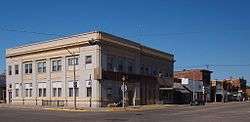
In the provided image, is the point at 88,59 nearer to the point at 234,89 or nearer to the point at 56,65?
the point at 56,65


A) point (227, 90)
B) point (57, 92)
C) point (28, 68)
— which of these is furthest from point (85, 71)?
point (227, 90)

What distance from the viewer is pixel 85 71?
191ft

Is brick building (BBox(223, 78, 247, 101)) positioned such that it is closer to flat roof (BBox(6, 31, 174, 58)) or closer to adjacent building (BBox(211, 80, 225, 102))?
adjacent building (BBox(211, 80, 225, 102))

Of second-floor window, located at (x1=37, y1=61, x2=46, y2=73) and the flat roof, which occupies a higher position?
the flat roof

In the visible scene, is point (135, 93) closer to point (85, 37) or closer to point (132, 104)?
point (132, 104)

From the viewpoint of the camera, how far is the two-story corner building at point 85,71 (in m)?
57.2

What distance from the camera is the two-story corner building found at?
5719 centimetres

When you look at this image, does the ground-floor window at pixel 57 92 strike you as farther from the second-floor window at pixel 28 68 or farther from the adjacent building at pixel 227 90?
the adjacent building at pixel 227 90

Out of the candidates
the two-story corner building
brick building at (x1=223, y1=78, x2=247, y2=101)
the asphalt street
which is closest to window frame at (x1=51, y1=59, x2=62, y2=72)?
the two-story corner building

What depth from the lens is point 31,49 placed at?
67000 mm

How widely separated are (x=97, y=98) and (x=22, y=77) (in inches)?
695

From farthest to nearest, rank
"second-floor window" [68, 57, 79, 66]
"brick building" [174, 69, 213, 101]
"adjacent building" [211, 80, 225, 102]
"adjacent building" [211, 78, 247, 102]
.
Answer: "adjacent building" [211, 78, 247, 102]
"adjacent building" [211, 80, 225, 102]
"brick building" [174, 69, 213, 101]
"second-floor window" [68, 57, 79, 66]

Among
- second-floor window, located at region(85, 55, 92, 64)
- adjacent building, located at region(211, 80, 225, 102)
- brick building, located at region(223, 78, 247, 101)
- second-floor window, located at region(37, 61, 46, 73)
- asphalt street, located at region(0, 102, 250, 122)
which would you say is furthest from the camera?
brick building, located at region(223, 78, 247, 101)

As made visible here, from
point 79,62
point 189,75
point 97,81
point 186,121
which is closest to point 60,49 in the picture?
point 79,62
